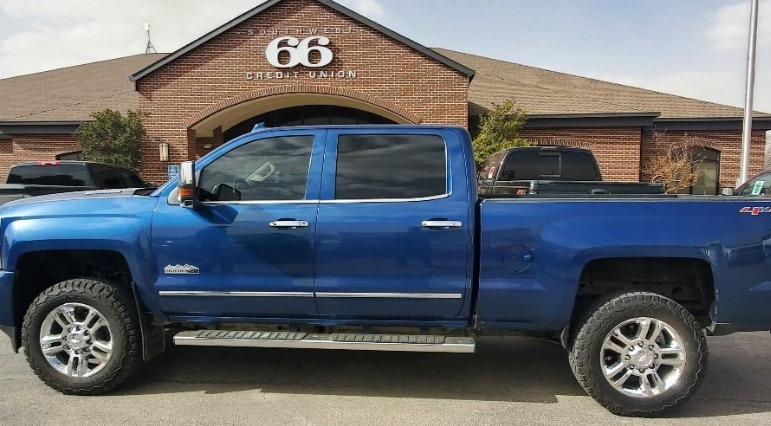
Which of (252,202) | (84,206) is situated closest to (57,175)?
(84,206)

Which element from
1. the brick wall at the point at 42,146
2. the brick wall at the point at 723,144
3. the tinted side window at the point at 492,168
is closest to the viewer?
the tinted side window at the point at 492,168

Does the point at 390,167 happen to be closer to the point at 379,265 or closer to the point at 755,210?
the point at 379,265

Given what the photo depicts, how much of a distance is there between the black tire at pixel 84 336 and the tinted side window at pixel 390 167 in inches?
73.5

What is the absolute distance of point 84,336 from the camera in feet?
12.6

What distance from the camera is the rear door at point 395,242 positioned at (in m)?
3.56

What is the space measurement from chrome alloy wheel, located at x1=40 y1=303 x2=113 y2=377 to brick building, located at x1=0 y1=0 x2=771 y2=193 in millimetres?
10038

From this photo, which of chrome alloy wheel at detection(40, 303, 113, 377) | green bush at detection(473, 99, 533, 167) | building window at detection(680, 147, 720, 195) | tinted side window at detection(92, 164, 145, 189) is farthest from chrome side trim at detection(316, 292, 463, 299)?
building window at detection(680, 147, 720, 195)

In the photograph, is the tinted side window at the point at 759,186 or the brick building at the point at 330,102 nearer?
the tinted side window at the point at 759,186

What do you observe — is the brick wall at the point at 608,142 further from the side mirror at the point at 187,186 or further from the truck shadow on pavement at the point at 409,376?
the side mirror at the point at 187,186

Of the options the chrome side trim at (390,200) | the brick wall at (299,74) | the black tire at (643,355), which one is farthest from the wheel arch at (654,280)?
the brick wall at (299,74)

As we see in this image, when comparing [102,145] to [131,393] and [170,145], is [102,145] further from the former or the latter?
[131,393]

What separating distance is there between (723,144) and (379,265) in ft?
49.4

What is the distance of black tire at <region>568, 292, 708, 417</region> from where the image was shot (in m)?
3.48

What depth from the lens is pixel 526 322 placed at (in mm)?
3635
